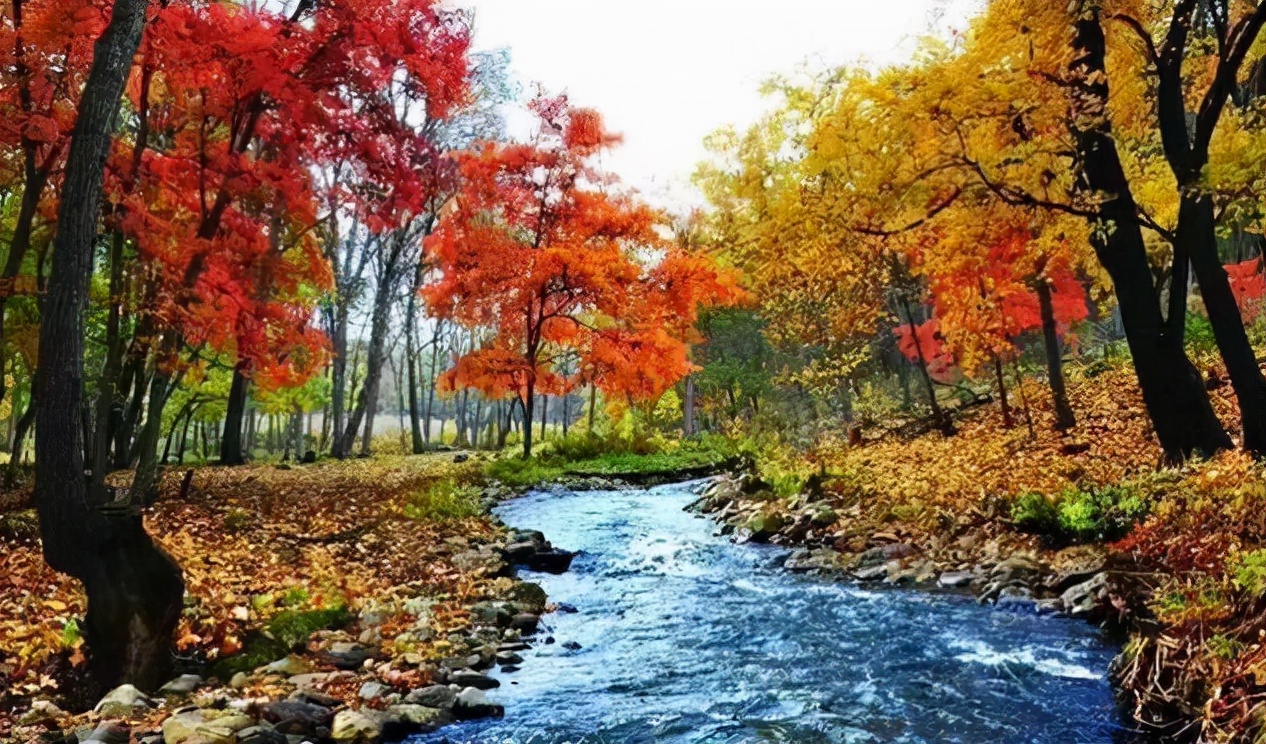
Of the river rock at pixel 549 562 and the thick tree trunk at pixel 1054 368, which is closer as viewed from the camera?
the river rock at pixel 549 562

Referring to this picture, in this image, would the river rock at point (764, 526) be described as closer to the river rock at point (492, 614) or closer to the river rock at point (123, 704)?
the river rock at point (492, 614)

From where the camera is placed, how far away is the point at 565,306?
21.5 metres

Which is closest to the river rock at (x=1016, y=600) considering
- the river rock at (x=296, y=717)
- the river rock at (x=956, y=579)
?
the river rock at (x=956, y=579)

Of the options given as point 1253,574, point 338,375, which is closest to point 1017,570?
point 1253,574

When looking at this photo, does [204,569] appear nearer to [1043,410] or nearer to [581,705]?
[581,705]

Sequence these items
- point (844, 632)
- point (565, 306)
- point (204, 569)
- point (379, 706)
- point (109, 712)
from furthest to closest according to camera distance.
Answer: point (565, 306) < point (204, 569) < point (844, 632) < point (379, 706) < point (109, 712)

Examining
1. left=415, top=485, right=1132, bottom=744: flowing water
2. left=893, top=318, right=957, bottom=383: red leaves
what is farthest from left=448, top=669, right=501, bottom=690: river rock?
left=893, top=318, right=957, bottom=383: red leaves

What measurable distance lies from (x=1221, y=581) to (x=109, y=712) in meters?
7.62

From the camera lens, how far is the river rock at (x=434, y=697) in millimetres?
5855

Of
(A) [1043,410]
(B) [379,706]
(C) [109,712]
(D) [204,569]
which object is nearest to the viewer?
(C) [109,712]

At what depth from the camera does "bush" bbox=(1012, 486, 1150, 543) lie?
8.60 metres

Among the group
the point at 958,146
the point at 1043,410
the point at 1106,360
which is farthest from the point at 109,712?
the point at 1106,360

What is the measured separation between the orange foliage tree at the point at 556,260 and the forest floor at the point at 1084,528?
5.76 meters

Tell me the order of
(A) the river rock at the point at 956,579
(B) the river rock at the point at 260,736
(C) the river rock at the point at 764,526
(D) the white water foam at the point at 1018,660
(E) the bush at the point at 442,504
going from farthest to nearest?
(E) the bush at the point at 442,504
(C) the river rock at the point at 764,526
(A) the river rock at the point at 956,579
(D) the white water foam at the point at 1018,660
(B) the river rock at the point at 260,736
